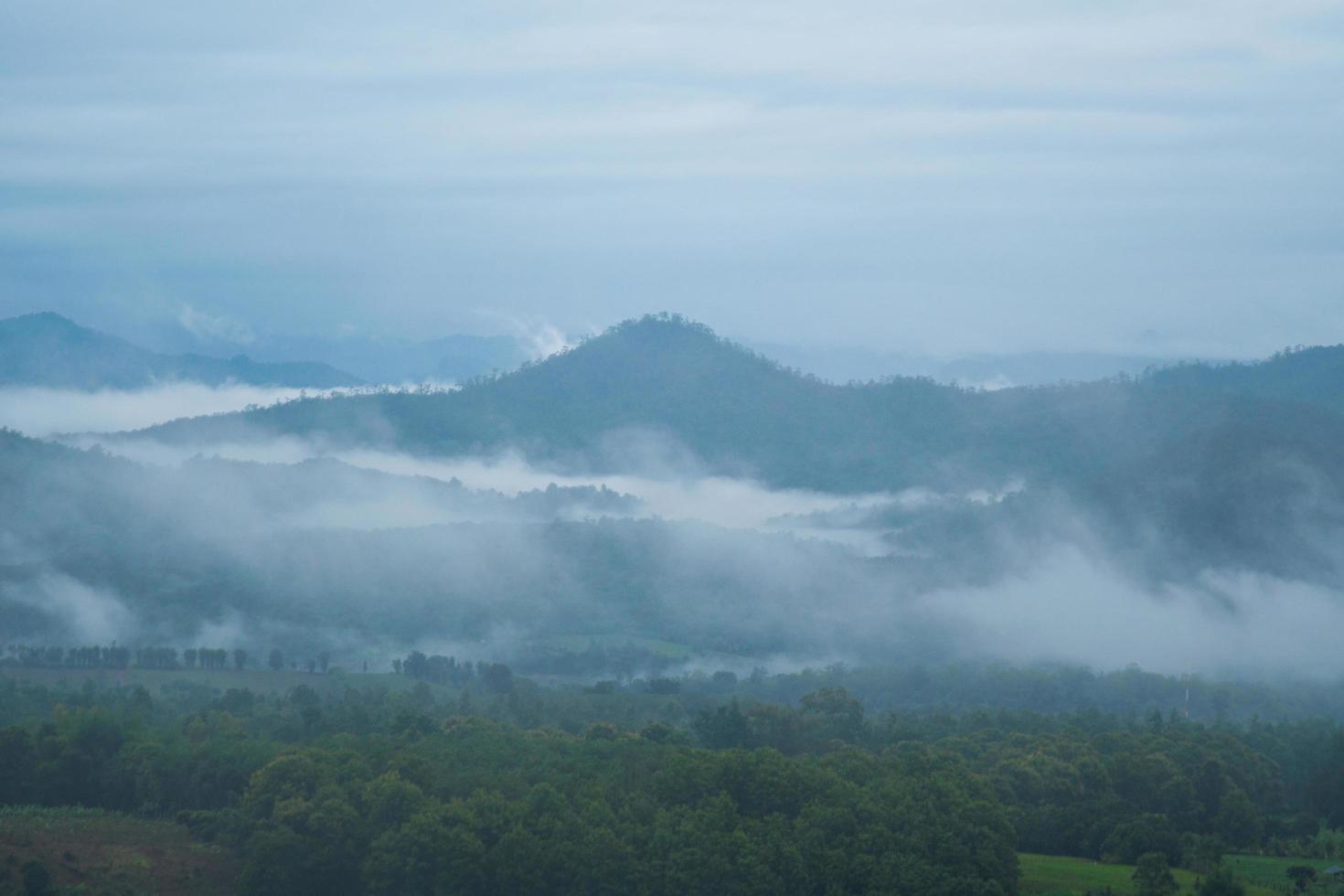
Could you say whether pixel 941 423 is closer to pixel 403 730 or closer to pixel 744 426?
pixel 744 426

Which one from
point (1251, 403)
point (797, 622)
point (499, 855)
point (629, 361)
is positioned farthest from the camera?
point (629, 361)

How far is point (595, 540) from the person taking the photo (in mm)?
142125

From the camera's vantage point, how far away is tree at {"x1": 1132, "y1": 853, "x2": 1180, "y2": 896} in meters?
38.2

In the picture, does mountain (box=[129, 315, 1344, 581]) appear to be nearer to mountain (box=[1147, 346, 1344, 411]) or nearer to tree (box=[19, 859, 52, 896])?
mountain (box=[1147, 346, 1344, 411])

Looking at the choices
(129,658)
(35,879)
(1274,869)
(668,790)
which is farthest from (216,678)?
(1274,869)

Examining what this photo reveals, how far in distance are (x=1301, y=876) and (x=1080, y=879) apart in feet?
21.5

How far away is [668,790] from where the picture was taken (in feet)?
140

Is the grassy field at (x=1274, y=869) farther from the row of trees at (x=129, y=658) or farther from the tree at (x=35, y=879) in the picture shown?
the row of trees at (x=129, y=658)

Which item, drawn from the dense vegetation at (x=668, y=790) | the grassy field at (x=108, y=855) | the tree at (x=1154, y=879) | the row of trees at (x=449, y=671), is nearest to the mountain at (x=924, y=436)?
the row of trees at (x=449, y=671)

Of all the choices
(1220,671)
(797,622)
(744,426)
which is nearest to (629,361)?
(744,426)

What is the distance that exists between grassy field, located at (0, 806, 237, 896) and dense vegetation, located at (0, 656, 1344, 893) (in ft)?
3.97

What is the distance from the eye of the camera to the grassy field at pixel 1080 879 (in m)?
39.6

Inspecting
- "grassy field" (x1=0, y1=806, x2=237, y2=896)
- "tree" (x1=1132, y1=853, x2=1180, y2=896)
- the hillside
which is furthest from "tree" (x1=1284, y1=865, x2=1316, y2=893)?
the hillside

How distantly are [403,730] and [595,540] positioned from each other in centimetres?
8835
